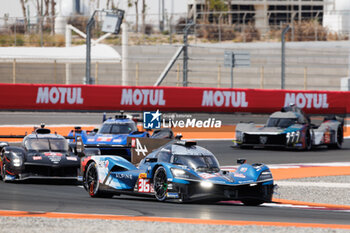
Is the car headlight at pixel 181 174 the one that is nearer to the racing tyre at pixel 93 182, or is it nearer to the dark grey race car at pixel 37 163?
the racing tyre at pixel 93 182

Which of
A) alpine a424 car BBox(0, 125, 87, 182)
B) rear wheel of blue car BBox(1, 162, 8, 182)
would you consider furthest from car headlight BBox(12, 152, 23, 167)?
rear wheel of blue car BBox(1, 162, 8, 182)

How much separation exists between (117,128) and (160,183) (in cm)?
866

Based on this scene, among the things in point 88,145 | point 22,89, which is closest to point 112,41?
point 22,89

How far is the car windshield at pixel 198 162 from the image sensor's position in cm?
1203

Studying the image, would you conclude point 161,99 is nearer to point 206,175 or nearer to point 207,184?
point 206,175

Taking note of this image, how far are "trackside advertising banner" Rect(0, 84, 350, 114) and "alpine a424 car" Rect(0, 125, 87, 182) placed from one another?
13.8 metres

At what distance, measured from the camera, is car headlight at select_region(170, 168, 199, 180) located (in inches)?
456

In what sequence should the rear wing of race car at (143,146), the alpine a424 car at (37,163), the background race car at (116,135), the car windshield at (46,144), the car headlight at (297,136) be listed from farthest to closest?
the car headlight at (297,136) → the background race car at (116,135) → the car windshield at (46,144) → the alpine a424 car at (37,163) → the rear wing of race car at (143,146)

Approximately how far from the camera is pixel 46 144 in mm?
15789

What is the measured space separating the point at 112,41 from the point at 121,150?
3166cm

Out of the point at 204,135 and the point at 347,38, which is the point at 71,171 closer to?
the point at 204,135

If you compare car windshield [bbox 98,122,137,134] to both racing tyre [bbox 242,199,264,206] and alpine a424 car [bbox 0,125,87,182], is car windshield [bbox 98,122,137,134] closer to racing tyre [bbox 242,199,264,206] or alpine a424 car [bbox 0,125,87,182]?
alpine a424 car [bbox 0,125,87,182]

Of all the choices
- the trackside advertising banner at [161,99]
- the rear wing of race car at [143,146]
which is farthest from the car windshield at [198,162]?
the trackside advertising banner at [161,99]

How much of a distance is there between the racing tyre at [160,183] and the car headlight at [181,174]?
0.21 meters
